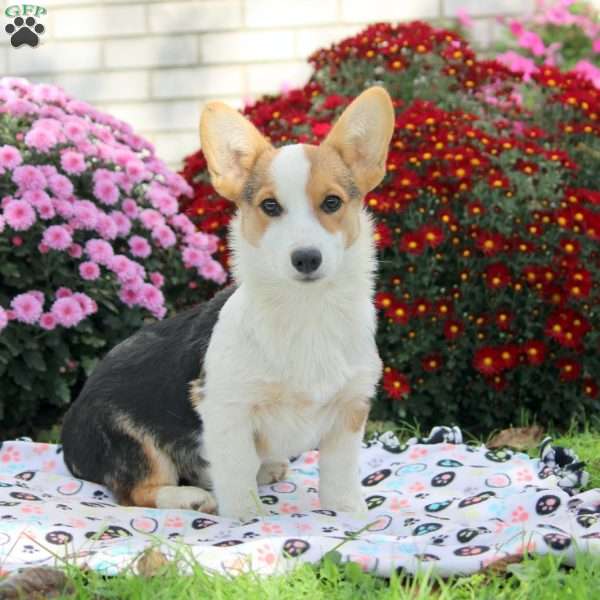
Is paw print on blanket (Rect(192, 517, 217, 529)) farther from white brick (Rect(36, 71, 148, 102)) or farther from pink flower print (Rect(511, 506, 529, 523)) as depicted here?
white brick (Rect(36, 71, 148, 102))

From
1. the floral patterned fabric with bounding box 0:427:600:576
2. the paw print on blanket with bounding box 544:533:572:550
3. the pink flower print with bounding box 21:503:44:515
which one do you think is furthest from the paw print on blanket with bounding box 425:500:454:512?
the pink flower print with bounding box 21:503:44:515

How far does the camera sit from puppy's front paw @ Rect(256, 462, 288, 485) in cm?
463

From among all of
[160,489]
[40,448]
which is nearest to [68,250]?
[40,448]

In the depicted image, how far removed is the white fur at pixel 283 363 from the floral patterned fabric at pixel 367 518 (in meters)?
0.27

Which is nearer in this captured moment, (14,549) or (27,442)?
(14,549)

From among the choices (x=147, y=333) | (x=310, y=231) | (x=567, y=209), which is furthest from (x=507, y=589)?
(x=567, y=209)

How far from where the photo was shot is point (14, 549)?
10.9ft

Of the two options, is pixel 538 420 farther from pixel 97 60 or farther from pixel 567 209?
pixel 97 60

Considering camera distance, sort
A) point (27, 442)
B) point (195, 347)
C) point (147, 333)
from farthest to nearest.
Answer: point (27, 442) → point (147, 333) → point (195, 347)

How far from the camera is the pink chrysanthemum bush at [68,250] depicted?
5.32 m

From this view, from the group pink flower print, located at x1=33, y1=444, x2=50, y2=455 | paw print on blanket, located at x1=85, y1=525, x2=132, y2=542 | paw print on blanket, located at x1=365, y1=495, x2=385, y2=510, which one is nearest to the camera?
paw print on blanket, located at x1=85, y1=525, x2=132, y2=542

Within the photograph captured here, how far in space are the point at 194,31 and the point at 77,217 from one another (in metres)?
3.30

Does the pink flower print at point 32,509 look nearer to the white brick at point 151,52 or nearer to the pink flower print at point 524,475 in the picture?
the pink flower print at point 524,475

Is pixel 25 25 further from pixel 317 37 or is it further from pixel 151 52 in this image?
pixel 317 37
